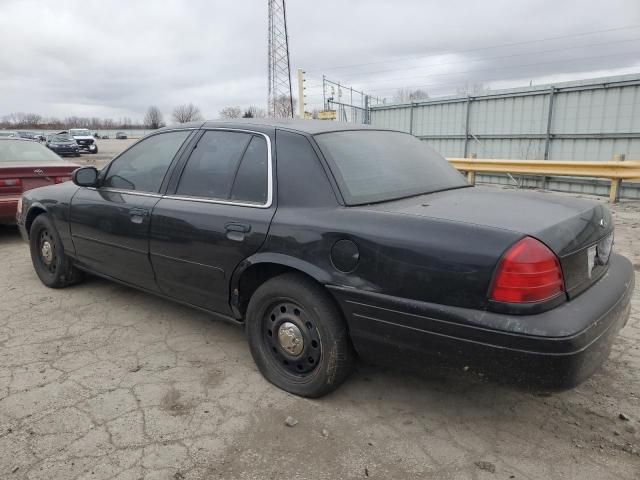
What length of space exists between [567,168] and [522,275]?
8502 mm

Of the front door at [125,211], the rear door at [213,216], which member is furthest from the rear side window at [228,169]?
the front door at [125,211]

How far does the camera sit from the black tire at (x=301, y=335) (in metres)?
2.53

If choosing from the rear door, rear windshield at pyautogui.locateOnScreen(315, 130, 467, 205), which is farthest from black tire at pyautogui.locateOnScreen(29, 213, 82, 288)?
rear windshield at pyautogui.locateOnScreen(315, 130, 467, 205)

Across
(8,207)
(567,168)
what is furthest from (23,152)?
(567,168)

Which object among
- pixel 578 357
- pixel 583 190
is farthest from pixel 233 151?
pixel 583 190

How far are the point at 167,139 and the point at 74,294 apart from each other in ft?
6.32

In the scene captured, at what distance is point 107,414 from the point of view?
8.59 feet

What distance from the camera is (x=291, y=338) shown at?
107 inches

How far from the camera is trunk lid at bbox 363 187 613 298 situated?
7.11ft

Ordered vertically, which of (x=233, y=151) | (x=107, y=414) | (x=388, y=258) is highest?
(x=233, y=151)

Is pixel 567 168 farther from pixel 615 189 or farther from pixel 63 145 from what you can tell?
pixel 63 145

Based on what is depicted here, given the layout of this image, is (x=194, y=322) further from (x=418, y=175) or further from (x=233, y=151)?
(x=418, y=175)

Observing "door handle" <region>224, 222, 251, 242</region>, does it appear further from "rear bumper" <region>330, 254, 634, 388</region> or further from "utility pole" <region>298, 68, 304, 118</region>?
"utility pole" <region>298, 68, 304, 118</region>

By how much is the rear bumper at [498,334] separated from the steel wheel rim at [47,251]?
11.1ft
